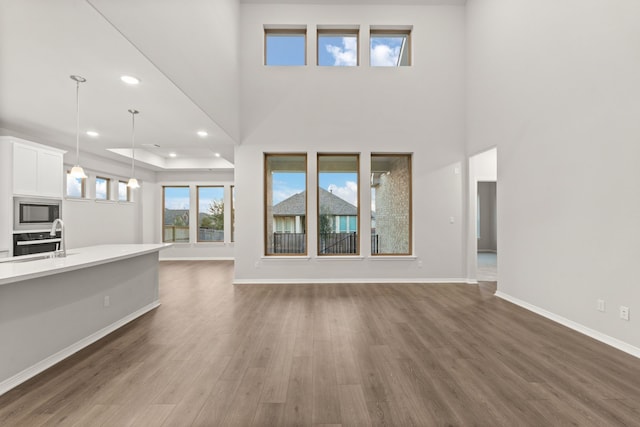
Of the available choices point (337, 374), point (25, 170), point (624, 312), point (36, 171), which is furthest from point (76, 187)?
point (624, 312)

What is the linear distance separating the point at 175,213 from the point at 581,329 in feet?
32.1

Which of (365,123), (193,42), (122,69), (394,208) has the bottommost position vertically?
(394,208)

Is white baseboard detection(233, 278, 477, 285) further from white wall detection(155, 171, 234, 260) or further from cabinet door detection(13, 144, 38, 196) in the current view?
white wall detection(155, 171, 234, 260)

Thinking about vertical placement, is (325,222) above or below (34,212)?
below

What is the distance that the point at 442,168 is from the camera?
5887mm

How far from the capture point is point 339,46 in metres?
6.05

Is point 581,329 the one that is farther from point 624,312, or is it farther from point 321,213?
point 321,213

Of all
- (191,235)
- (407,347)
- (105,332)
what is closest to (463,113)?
(407,347)

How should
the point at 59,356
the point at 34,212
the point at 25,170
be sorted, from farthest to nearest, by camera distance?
the point at 34,212 → the point at 25,170 → the point at 59,356

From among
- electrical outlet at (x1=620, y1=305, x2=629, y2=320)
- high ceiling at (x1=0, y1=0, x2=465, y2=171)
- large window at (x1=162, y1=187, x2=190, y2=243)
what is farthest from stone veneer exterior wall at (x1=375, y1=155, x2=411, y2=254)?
large window at (x1=162, y1=187, x2=190, y2=243)

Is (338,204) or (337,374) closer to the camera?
(337,374)

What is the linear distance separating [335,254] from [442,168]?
2.70 m

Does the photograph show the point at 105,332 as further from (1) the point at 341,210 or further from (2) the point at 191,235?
(2) the point at 191,235

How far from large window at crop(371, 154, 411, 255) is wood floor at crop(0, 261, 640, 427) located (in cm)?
209
